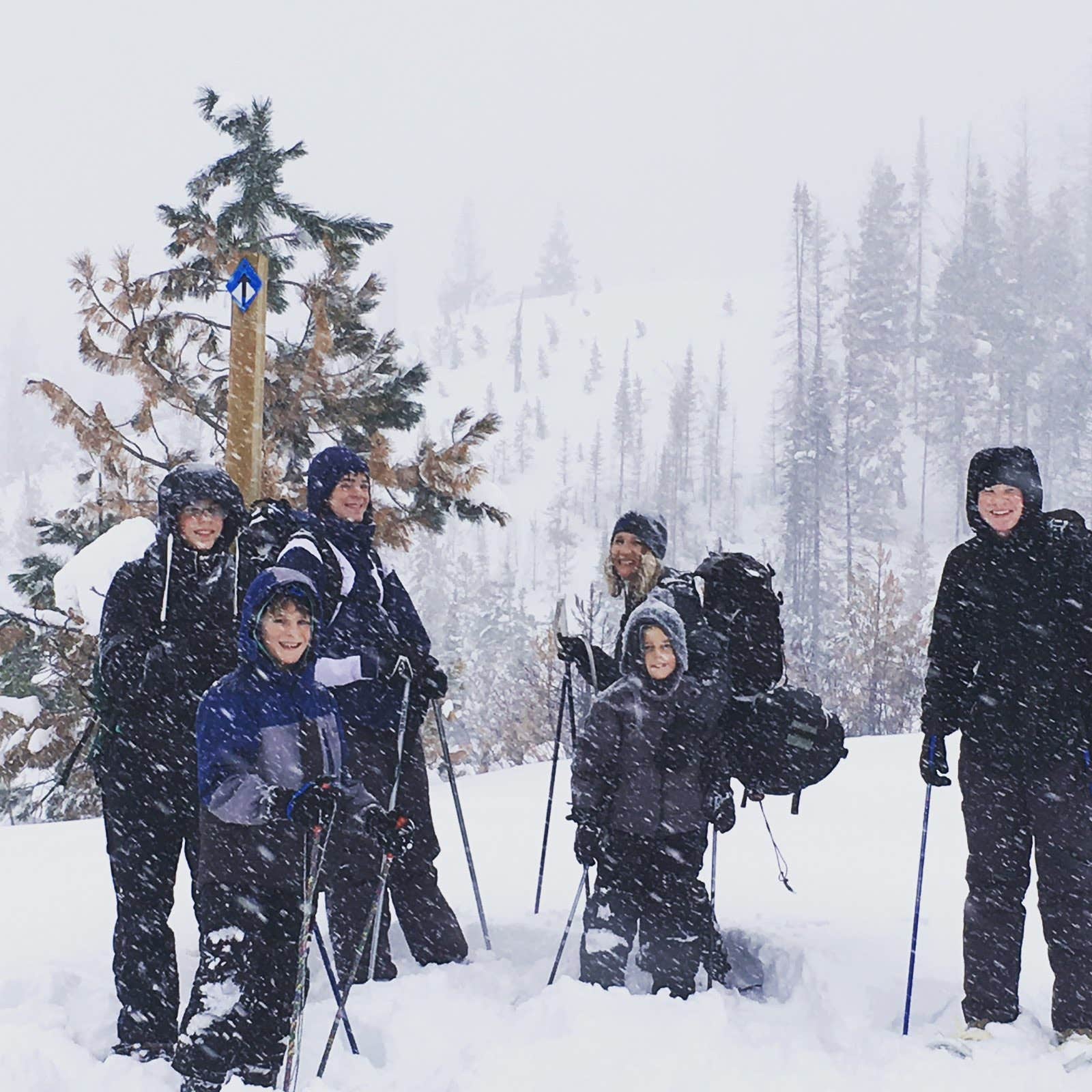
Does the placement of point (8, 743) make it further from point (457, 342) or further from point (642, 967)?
point (457, 342)

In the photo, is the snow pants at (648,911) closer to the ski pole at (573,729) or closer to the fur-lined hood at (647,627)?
the ski pole at (573,729)

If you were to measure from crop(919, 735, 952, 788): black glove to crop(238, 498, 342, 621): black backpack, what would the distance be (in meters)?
2.56

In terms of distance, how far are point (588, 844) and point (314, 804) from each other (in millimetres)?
1500

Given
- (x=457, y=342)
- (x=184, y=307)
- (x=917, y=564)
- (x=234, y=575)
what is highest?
(x=457, y=342)

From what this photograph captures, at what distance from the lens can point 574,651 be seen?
15.9 feet

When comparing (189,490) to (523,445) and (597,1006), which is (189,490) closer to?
(597,1006)

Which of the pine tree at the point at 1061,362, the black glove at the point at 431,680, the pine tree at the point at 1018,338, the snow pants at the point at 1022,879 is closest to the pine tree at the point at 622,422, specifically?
the pine tree at the point at 1018,338

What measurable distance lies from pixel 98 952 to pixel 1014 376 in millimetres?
64690

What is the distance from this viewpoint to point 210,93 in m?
11.5

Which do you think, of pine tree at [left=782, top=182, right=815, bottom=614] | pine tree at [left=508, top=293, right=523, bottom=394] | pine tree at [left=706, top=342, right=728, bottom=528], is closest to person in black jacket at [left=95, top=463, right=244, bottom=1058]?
pine tree at [left=782, top=182, right=815, bottom=614]

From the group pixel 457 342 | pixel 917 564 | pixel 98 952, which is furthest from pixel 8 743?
pixel 457 342

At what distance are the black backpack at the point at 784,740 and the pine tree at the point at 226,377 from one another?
7.61m

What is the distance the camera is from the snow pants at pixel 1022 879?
3.74 metres

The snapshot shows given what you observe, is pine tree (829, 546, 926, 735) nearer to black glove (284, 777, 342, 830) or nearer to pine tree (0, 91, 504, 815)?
pine tree (0, 91, 504, 815)
